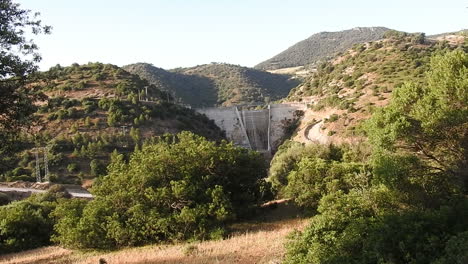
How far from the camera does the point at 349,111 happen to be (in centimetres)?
5491

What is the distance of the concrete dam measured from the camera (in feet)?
227

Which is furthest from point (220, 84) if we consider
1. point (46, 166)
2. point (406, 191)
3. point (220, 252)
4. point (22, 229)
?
point (220, 252)

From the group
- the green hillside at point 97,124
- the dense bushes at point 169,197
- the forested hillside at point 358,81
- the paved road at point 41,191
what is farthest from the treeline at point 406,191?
the green hillside at point 97,124

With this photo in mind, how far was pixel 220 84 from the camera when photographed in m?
125

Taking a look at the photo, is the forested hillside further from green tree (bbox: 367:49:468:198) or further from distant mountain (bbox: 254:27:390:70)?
distant mountain (bbox: 254:27:390:70)

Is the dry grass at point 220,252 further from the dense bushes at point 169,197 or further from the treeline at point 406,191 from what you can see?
the treeline at point 406,191

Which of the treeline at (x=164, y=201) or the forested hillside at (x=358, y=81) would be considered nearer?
the treeline at (x=164, y=201)

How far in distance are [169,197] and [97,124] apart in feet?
137

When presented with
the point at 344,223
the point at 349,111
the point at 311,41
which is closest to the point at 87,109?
the point at 349,111

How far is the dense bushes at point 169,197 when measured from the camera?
17188mm

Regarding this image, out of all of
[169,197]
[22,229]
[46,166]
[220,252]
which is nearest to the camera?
[220,252]

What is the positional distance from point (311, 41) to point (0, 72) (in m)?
182

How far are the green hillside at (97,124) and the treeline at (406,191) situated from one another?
30300 millimetres

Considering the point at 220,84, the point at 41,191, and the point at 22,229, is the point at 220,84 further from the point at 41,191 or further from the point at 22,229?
the point at 22,229
